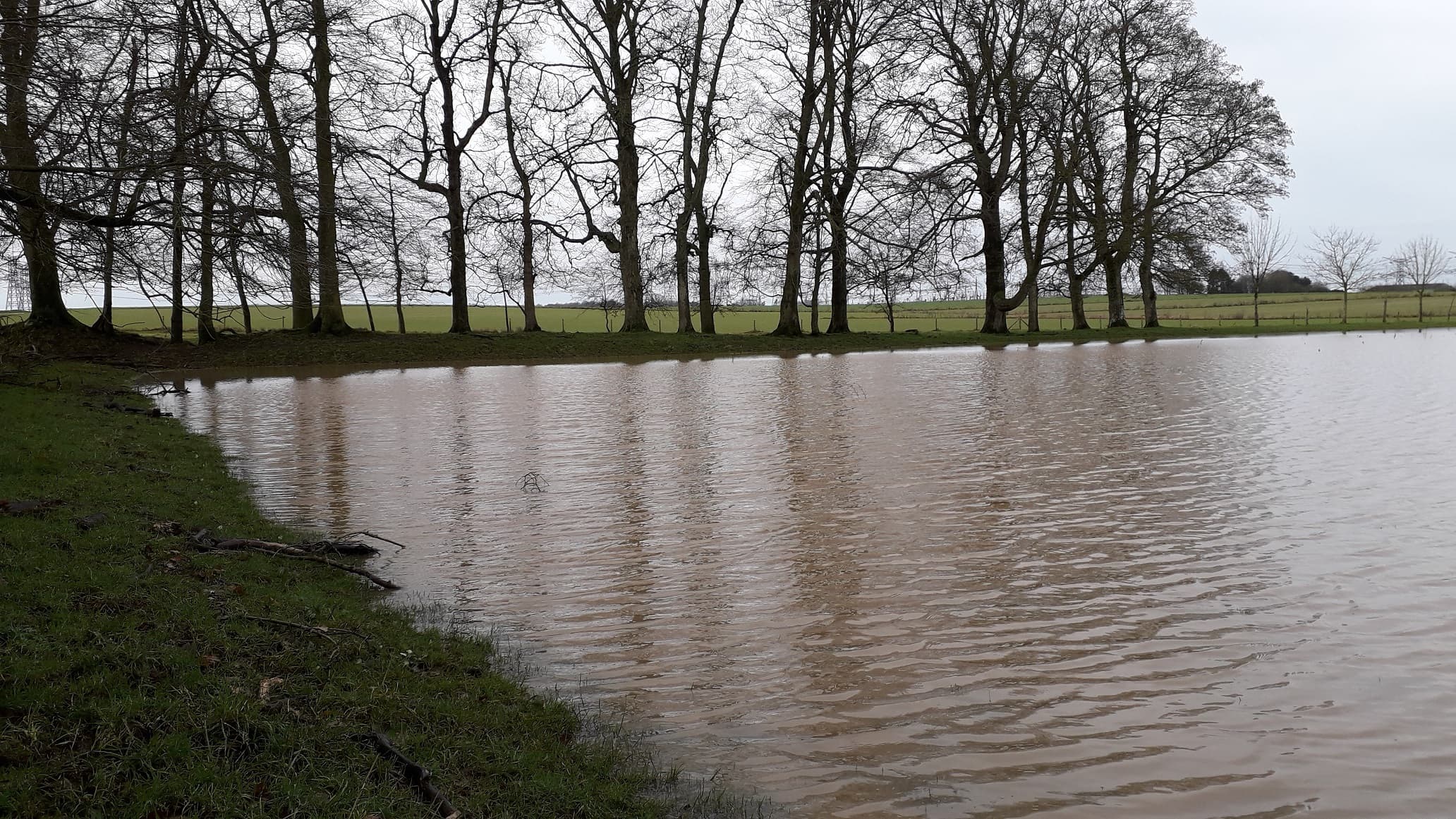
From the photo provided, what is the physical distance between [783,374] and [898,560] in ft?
58.2

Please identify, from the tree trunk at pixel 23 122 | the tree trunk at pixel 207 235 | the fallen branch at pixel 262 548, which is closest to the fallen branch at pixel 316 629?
the fallen branch at pixel 262 548

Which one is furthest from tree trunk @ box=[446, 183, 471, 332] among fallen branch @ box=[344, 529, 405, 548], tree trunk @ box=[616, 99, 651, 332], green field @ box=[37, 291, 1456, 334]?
fallen branch @ box=[344, 529, 405, 548]

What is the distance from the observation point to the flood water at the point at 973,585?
12.5 feet

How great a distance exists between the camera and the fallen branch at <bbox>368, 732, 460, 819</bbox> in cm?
333

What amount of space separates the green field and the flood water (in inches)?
1490

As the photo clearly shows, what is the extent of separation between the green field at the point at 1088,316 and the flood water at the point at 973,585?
3784 cm

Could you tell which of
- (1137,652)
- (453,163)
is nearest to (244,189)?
(1137,652)

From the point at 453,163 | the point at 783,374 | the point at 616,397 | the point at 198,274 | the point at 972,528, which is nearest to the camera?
the point at 972,528

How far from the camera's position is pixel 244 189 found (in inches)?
301

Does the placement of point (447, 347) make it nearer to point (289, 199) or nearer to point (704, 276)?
point (704, 276)

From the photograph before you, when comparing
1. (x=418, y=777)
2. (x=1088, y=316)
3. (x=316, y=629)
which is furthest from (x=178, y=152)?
(x=1088, y=316)

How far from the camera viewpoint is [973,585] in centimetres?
613

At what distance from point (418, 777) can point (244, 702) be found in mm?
880

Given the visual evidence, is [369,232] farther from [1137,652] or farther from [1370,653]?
[1370,653]
